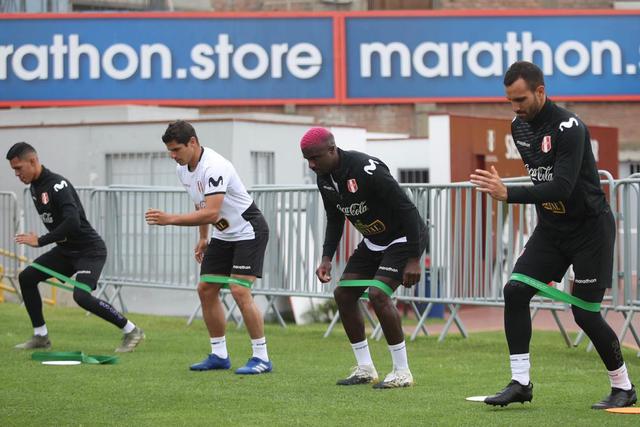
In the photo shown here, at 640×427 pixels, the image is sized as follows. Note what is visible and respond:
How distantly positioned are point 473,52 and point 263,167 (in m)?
10.7

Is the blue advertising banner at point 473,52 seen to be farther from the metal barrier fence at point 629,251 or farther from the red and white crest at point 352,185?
the red and white crest at point 352,185

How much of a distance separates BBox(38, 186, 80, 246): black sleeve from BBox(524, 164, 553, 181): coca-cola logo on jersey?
5.44 metres

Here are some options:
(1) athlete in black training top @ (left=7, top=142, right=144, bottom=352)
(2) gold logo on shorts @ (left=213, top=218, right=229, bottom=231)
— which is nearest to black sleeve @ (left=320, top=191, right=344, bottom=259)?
(2) gold logo on shorts @ (left=213, top=218, right=229, bottom=231)

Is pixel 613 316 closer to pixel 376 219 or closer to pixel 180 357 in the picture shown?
pixel 180 357

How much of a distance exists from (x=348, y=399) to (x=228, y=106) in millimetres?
21032

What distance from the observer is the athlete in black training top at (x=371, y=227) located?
923 centimetres

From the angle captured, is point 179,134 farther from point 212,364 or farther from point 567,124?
point 567,124

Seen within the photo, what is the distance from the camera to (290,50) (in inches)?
1145

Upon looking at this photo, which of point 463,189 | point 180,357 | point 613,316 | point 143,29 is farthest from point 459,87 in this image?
point 180,357

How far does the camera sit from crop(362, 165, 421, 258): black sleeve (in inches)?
364

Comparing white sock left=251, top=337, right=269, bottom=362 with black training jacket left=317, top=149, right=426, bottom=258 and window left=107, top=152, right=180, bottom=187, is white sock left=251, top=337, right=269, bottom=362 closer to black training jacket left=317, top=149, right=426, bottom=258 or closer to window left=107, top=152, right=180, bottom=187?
black training jacket left=317, top=149, right=426, bottom=258

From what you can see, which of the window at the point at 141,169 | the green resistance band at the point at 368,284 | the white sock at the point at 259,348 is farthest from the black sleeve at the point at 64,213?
the window at the point at 141,169

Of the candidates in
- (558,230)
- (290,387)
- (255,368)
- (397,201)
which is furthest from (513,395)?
(255,368)

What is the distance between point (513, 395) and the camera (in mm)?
8109
